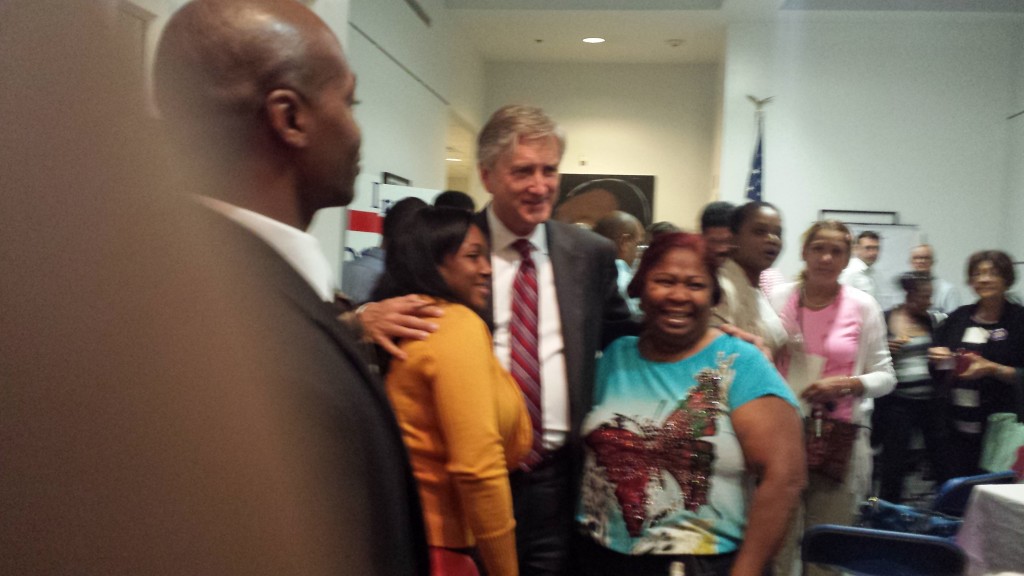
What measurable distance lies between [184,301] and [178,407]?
0.10 feet

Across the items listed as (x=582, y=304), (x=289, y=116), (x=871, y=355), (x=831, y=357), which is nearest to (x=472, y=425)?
(x=582, y=304)

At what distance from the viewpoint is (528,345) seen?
166cm

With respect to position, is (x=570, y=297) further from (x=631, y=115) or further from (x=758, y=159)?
(x=631, y=115)

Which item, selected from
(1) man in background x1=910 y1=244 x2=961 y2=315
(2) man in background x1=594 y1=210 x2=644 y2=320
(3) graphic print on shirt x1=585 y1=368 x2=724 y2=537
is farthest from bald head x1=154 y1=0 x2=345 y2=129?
(1) man in background x1=910 y1=244 x2=961 y2=315

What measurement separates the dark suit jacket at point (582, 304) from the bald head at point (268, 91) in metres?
1.03

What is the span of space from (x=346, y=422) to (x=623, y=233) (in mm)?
3212

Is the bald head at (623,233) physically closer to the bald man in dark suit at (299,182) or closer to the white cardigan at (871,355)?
the white cardigan at (871,355)

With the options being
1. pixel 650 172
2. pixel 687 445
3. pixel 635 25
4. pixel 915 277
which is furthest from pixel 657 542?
pixel 650 172

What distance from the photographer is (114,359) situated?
0.22 m

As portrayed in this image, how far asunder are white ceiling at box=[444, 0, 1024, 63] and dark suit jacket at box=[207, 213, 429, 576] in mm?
6729

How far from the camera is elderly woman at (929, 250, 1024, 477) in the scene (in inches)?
136

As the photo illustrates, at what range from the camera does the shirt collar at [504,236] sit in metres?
1.74

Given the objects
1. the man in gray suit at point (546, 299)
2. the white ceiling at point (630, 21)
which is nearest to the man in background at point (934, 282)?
the white ceiling at point (630, 21)

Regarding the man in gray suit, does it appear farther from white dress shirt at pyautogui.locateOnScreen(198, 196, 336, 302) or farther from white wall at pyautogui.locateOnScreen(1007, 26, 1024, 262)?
white wall at pyautogui.locateOnScreen(1007, 26, 1024, 262)
